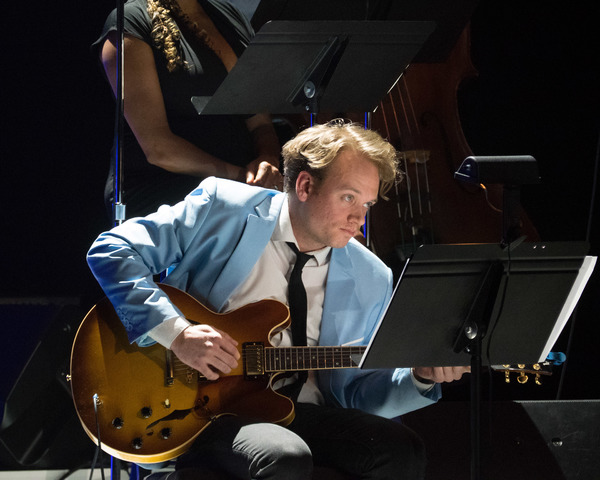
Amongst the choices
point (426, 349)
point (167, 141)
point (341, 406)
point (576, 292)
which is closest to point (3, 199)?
point (167, 141)

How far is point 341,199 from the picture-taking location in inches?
93.2

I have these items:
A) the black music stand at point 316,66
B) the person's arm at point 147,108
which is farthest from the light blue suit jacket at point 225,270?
the person's arm at point 147,108

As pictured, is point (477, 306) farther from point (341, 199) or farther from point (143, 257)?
point (143, 257)

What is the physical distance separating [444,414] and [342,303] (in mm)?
723

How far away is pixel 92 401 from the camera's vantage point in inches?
82.5

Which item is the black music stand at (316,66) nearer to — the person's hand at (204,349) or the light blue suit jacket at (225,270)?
the light blue suit jacket at (225,270)

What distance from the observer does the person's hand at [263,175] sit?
2.84 m

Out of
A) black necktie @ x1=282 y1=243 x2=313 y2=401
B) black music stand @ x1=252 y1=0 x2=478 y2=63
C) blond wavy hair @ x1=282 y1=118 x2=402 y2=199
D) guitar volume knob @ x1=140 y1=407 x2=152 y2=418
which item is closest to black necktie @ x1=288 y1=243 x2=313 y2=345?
black necktie @ x1=282 y1=243 x2=313 y2=401

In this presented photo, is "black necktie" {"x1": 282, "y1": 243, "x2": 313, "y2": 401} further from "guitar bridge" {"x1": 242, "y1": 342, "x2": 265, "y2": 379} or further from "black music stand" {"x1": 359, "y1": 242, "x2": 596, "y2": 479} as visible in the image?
"black music stand" {"x1": 359, "y1": 242, "x2": 596, "y2": 479}

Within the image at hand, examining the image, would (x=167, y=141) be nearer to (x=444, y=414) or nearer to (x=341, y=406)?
(x=341, y=406)

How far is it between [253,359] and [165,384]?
0.25 meters

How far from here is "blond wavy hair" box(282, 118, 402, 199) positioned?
94.5 inches

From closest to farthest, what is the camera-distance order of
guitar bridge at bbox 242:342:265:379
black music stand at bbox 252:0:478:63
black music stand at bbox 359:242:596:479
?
black music stand at bbox 359:242:596:479
guitar bridge at bbox 242:342:265:379
black music stand at bbox 252:0:478:63

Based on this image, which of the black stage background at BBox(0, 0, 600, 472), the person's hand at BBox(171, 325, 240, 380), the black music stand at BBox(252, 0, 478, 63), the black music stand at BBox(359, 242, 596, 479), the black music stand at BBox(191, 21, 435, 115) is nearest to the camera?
the black music stand at BBox(359, 242, 596, 479)
